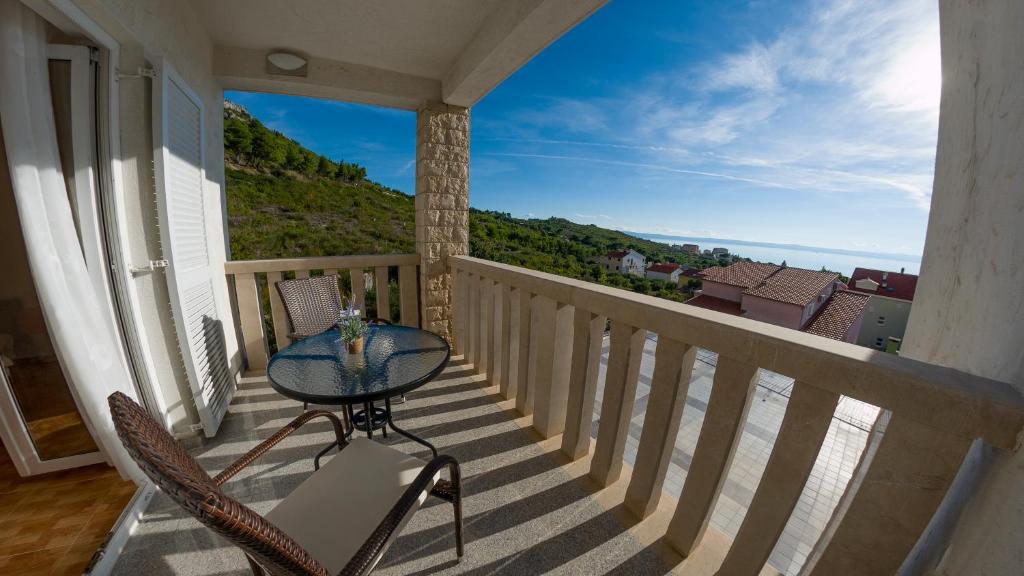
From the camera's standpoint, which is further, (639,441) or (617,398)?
(617,398)

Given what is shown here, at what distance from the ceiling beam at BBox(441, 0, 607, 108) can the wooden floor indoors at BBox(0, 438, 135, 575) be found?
321cm

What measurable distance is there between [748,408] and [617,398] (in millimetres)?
551

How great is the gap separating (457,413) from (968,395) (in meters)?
2.23

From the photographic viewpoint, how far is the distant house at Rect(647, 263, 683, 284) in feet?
7.85

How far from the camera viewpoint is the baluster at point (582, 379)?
5.65 feet

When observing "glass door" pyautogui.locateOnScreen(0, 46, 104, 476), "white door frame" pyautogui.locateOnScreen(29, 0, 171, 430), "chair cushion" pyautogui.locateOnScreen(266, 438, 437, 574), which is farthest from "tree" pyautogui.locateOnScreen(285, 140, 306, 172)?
"chair cushion" pyautogui.locateOnScreen(266, 438, 437, 574)

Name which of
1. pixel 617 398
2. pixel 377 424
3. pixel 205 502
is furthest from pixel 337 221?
pixel 205 502

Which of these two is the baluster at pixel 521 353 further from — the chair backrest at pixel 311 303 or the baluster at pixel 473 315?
the chair backrest at pixel 311 303

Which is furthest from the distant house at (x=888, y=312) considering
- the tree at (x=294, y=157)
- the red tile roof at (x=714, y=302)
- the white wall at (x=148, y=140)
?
the tree at (x=294, y=157)

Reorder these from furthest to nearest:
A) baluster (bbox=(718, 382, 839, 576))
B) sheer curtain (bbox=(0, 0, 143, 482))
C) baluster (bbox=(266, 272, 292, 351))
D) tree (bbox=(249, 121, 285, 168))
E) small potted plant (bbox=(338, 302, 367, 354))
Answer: tree (bbox=(249, 121, 285, 168))
baluster (bbox=(266, 272, 292, 351))
small potted plant (bbox=(338, 302, 367, 354))
sheer curtain (bbox=(0, 0, 143, 482))
baluster (bbox=(718, 382, 839, 576))

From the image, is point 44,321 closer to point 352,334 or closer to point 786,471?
point 352,334

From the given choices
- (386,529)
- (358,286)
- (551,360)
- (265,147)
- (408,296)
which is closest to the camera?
(386,529)

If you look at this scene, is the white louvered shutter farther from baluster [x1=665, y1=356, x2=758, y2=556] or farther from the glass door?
baluster [x1=665, y1=356, x2=758, y2=556]

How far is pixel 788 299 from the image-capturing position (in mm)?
1750
